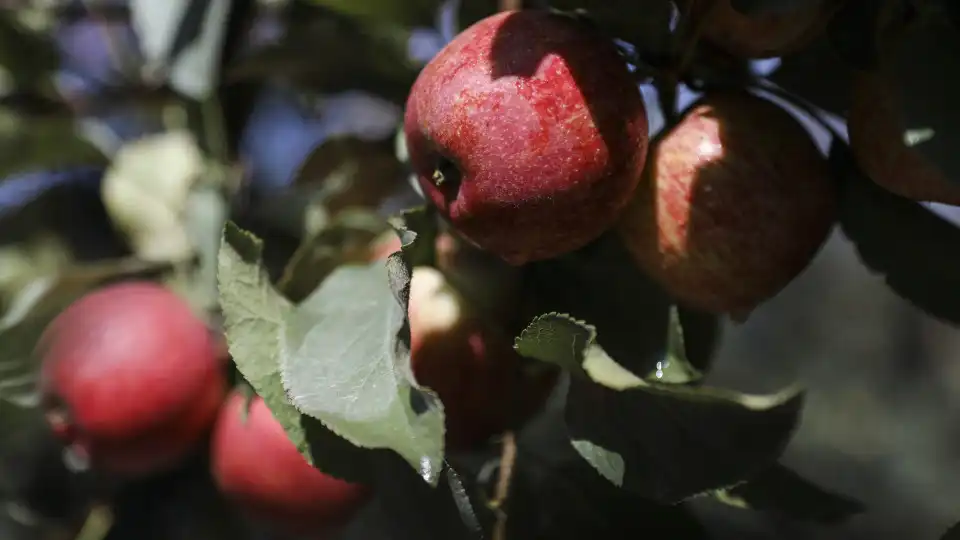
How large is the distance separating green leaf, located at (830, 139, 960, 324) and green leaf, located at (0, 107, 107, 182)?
2.97 ft

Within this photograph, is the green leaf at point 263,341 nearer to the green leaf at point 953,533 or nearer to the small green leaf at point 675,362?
the small green leaf at point 675,362

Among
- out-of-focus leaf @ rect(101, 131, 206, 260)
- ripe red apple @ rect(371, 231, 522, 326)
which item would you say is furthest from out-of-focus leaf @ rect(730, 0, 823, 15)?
out-of-focus leaf @ rect(101, 131, 206, 260)

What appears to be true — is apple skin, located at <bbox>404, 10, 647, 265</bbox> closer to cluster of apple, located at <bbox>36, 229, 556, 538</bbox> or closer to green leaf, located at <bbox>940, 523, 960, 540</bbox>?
cluster of apple, located at <bbox>36, 229, 556, 538</bbox>

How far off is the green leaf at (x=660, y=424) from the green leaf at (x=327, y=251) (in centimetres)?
26

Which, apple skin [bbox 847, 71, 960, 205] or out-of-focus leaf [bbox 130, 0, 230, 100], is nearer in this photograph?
apple skin [bbox 847, 71, 960, 205]

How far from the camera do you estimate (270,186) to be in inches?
50.8

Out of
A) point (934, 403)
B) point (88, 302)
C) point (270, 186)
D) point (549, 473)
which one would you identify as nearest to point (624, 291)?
point (549, 473)

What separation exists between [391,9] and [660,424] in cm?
51

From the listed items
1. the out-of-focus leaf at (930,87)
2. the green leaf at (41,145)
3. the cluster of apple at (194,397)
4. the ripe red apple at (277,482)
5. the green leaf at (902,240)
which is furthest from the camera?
the green leaf at (41,145)

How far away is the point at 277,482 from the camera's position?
91 centimetres

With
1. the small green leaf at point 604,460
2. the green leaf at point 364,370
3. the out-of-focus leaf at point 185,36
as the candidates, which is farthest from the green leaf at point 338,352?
the out-of-focus leaf at point 185,36

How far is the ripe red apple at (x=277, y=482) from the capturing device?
90cm

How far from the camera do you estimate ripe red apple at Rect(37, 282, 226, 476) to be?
95cm

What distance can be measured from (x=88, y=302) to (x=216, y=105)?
287 millimetres
